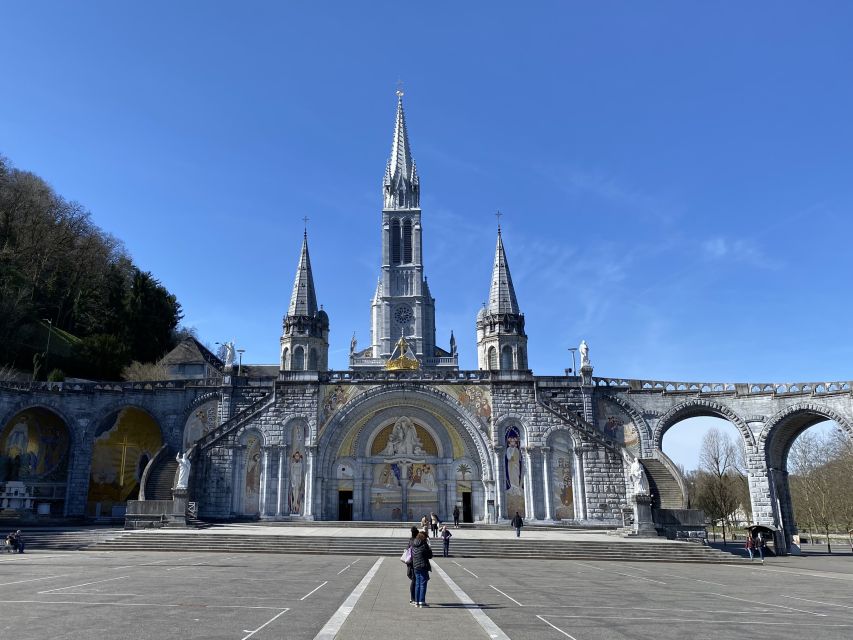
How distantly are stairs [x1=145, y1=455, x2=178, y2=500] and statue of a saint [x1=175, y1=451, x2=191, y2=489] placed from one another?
198cm

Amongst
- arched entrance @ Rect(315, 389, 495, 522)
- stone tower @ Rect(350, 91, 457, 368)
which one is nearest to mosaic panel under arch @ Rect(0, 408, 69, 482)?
arched entrance @ Rect(315, 389, 495, 522)

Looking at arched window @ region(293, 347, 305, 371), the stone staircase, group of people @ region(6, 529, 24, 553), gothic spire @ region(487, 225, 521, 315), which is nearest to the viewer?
group of people @ region(6, 529, 24, 553)

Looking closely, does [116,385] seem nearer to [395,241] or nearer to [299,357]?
[299,357]

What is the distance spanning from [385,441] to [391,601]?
25603 mm

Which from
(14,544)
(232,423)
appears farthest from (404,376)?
(14,544)

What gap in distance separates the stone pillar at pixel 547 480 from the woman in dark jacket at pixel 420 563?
990 inches

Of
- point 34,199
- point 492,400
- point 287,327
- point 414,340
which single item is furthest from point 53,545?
point 414,340

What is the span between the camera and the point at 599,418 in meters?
38.1

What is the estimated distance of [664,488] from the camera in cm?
3350

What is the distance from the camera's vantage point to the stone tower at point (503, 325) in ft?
170

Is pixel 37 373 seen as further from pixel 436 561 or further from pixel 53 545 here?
pixel 436 561

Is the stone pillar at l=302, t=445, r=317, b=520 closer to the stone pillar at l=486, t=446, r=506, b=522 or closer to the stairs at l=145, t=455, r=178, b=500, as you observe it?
the stairs at l=145, t=455, r=178, b=500

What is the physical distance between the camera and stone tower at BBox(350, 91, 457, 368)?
79.6 meters

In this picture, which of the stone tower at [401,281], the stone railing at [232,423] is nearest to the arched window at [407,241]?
the stone tower at [401,281]
